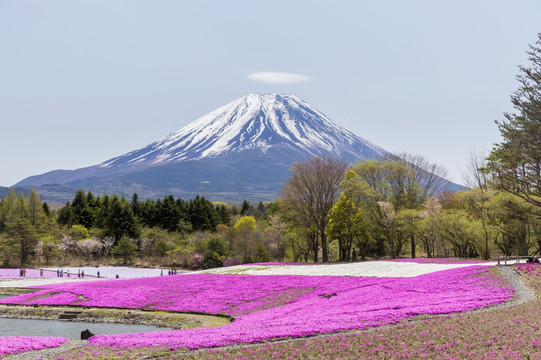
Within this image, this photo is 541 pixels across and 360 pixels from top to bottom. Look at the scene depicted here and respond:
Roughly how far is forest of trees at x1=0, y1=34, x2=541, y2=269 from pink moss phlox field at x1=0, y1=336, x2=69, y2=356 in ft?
98.8

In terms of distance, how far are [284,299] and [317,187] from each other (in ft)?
103

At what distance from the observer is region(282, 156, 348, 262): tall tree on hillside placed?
217ft

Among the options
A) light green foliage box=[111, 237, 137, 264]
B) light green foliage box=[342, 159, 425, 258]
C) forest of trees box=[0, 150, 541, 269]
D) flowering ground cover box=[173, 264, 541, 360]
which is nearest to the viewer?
flowering ground cover box=[173, 264, 541, 360]

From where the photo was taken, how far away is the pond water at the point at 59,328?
3023 cm

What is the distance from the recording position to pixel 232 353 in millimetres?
17562

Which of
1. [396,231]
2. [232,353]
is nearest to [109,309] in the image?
[232,353]

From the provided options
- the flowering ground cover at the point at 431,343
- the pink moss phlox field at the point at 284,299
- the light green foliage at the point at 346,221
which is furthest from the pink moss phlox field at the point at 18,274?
the flowering ground cover at the point at 431,343

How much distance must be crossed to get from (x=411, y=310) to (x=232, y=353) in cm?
980

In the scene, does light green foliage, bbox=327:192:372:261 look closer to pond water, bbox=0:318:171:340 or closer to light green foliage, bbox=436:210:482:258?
light green foliage, bbox=436:210:482:258

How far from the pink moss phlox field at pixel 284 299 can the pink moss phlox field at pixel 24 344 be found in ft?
6.36

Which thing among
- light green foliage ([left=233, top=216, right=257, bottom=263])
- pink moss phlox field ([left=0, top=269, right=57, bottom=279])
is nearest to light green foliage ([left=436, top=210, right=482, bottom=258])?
light green foliage ([left=233, top=216, right=257, bottom=263])

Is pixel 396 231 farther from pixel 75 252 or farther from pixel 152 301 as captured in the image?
pixel 75 252

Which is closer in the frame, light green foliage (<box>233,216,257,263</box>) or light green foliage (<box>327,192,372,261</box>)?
light green foliage (<box>327,192,372,261</box>)

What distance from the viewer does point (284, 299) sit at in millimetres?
36500
